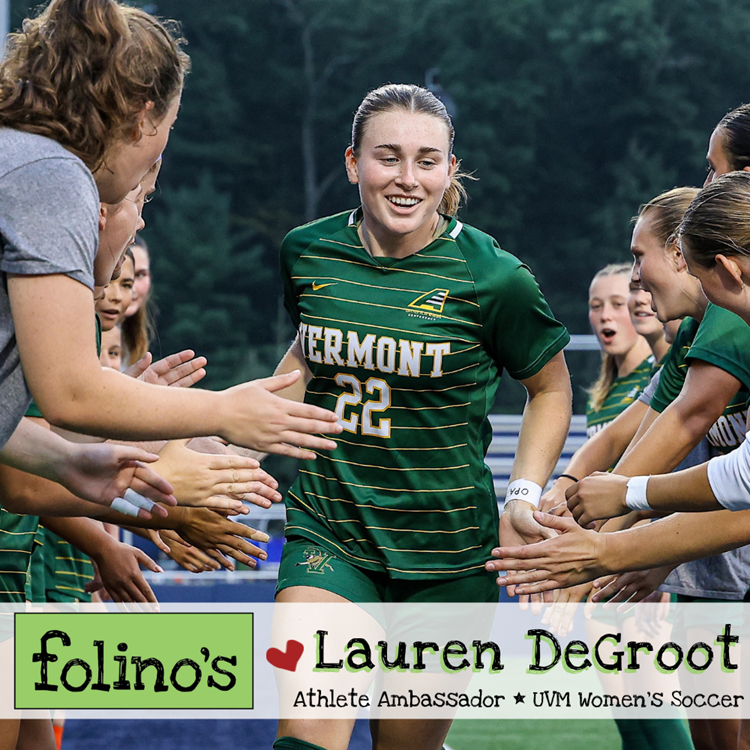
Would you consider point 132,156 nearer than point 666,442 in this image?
Yes

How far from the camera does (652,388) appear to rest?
4.62 m

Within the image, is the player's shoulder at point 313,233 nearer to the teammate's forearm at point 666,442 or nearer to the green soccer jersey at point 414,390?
the green soccer jersey at point 414,390

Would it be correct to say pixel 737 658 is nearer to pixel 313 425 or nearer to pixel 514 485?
pixel 514 485

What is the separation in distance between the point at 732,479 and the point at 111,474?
1492 millimetres

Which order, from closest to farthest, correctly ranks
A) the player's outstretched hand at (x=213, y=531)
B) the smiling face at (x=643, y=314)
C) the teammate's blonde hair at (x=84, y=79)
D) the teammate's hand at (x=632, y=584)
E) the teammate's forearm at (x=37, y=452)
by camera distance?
the teammate's blonde hair at (x=84, y=79)
the teammate's forearm at (x=37, y=452)
the player's outstretched hand at (x=213, y=531)
the teammate's hand at (x=632, y=584)
the smiling face at (x=643, y=314)

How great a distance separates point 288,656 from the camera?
11.2 feet

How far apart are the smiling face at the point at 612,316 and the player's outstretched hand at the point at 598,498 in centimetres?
248

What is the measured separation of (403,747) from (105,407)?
5.64ft

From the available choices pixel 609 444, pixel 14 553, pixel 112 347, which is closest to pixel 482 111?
pixel 112 347

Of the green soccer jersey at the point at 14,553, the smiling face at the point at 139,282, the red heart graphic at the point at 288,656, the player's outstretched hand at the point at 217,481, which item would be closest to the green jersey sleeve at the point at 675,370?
the red heart graphic at the point at 288,656

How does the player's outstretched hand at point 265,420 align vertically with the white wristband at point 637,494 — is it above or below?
above

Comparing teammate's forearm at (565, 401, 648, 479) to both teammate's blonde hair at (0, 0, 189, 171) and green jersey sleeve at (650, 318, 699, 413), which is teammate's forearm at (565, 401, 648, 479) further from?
teammate's blonde hair at (0, 0, 189, 171)

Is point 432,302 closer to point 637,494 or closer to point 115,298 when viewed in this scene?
point 637,494

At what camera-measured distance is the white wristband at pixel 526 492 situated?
374 cm
